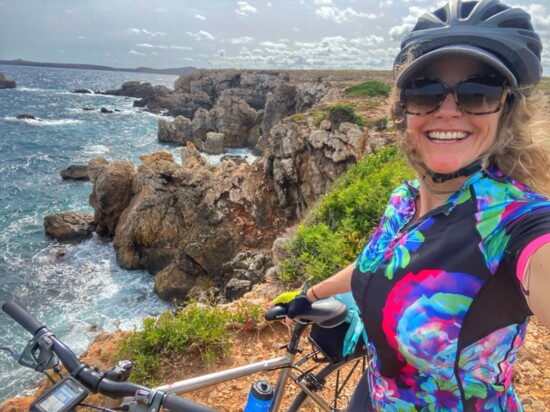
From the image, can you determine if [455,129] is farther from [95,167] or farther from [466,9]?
[95,167]

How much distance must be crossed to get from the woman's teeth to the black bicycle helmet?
273 millimetres

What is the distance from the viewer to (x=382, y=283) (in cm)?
171

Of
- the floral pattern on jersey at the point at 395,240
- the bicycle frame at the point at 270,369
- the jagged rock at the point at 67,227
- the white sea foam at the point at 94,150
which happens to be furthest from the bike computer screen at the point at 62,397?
the white sea foam at the point at 94,150

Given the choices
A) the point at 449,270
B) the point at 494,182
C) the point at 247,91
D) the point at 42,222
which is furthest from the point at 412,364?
the point at 247,91

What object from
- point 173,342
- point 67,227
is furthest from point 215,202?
point 173,342

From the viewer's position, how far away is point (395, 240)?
1.78m

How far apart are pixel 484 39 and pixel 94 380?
2211 mm

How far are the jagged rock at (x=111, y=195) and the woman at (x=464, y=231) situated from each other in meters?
24.0

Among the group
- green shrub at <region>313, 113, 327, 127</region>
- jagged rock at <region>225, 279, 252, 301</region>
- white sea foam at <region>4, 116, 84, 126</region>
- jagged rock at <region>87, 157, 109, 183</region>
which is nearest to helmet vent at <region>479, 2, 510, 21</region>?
jagged rock at <region>225, 279, 252, 301</region>

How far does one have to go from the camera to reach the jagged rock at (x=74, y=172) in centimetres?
3525

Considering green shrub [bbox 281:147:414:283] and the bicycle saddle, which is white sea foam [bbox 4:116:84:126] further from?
the bicycle saddle

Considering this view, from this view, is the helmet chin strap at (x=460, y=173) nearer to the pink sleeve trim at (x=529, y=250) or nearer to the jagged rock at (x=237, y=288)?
the pink sleeve trim at (x=529, y=250)

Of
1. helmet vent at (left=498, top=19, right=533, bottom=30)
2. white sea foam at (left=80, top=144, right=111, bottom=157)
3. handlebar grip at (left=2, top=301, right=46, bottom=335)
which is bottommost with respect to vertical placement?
white sea foam at (left=80, top=144, right=111, bottom=157)

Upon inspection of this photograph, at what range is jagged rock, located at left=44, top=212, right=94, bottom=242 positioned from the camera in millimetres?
23797
